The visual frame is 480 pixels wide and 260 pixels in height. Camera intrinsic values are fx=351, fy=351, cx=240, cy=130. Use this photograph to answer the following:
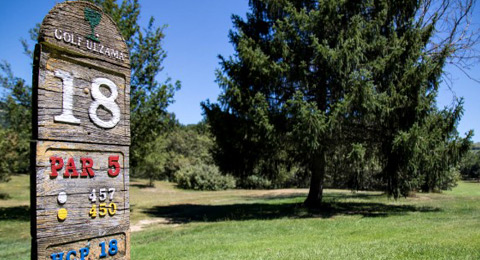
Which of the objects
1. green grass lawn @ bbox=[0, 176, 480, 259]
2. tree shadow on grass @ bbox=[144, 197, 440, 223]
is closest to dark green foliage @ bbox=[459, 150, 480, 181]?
tree shadow on grass @ bbox=[144, 197, 440, 223]

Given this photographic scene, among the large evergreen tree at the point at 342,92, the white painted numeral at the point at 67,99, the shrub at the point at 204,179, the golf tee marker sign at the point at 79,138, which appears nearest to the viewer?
the golf tee marker sign at the point at 79,138

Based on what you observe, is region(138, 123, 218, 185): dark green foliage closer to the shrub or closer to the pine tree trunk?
the shrub

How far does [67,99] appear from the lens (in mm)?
2291

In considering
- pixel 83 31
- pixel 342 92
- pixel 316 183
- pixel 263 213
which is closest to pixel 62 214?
pixel 83 31

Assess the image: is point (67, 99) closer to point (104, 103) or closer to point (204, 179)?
point (104, 103)

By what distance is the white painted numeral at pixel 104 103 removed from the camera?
8.04ft

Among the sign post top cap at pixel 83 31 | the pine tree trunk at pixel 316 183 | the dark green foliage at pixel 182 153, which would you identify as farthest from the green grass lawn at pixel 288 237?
the dark green foliage at pixel 182 153

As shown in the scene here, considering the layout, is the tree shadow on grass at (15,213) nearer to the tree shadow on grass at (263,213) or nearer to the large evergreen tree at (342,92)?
the tree shadow on grass at (263,213)

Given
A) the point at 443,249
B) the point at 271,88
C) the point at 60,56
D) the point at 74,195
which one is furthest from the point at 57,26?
the point at 271,88

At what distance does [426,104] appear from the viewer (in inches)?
Answer: 532

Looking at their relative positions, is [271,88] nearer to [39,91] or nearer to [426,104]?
[426,104]

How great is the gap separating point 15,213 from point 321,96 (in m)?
14.3

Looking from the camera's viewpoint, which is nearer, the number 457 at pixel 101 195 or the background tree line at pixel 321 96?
the number 457 at pixel 101 195

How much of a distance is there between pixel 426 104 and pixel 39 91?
14.2 m
